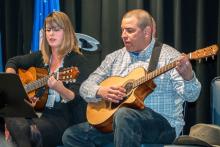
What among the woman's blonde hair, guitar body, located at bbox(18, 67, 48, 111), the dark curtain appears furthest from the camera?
the dark curtain

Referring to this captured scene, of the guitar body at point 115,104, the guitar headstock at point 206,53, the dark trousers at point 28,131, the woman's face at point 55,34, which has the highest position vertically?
the woman's face at point 55,34

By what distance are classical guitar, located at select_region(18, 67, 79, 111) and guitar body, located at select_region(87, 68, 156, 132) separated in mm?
271

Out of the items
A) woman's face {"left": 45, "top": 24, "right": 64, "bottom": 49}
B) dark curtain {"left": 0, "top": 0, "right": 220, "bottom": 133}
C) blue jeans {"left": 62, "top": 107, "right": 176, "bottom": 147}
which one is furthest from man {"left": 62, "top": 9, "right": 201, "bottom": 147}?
dark curtain {"left": 0, "top": 0, "right": 220, "bottom": 133}

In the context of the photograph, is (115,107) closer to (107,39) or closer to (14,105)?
(14,105)

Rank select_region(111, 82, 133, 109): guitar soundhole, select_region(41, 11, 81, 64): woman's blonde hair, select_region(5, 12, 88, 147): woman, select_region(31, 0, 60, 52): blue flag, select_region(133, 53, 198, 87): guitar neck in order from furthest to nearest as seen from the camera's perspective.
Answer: select_region(31, 0, 60, 52): blue flag, select_region(41, 11, 81, 64): woman's blonde hair, select_region(5, 12, 88, 147): woman, select_region(111, 82, 133, 109): guitar soundhole, select_region(133, 53, 198, 87): guitar neck

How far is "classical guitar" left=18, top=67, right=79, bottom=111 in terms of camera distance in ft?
10.9

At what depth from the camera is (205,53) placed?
9.32 ft

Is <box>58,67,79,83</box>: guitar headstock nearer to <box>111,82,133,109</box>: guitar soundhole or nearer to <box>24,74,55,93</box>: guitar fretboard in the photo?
<box>24,74,55,93</box>: guitar fretboard

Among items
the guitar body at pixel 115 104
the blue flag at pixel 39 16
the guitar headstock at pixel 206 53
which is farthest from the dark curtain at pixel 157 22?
the guitar headstock at pixel 206 53

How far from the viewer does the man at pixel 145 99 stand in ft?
9.37

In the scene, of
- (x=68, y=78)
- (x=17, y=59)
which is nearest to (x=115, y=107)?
(x=68, y=78)

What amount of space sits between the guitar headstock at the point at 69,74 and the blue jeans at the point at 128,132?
14.0 inches

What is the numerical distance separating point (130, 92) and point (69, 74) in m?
0.52

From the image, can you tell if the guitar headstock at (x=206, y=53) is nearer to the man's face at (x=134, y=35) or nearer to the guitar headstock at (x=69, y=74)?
the man's face at (x=134, y=35)
